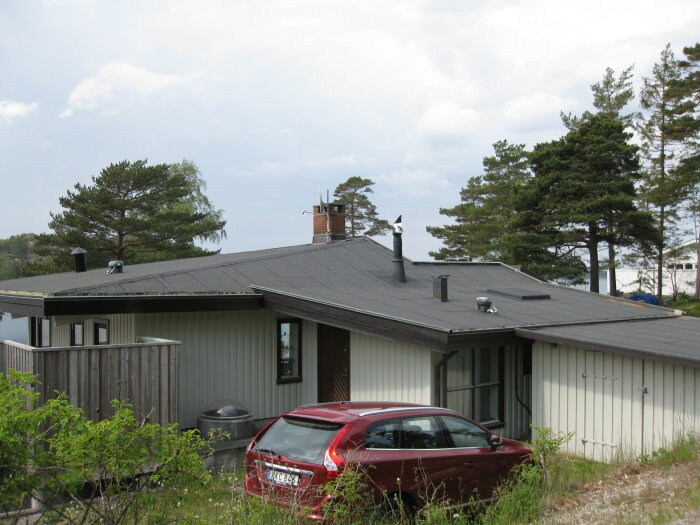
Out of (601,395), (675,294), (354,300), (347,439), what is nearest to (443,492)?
(347,439)

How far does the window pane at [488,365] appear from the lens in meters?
11.9

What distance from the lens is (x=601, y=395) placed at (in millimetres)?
10352

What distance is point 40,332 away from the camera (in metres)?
17.5

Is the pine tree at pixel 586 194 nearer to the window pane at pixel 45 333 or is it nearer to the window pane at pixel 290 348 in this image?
the window pane at pixel 290 348

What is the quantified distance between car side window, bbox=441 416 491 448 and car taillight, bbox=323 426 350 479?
5.13ft

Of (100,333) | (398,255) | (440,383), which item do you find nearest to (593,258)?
(398,255)

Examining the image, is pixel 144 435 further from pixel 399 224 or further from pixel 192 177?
pixel 192 177

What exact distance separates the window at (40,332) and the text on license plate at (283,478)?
12.4 metres

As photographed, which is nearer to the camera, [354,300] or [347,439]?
[347,439]

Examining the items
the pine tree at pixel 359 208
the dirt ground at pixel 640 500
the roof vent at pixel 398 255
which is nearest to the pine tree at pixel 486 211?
the pine tree at pixel 359 208

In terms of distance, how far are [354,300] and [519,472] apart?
5.19 metres

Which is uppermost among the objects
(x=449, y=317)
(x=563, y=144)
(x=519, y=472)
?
(x=563, y=144)

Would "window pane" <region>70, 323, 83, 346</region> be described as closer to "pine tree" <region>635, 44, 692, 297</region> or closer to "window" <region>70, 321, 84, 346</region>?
"window" <region>70, 321, 84, 346</region>

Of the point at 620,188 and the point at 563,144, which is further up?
the point at 563,144
